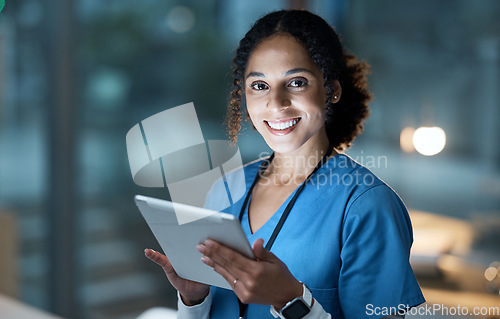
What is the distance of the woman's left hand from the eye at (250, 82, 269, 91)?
0.28 meters

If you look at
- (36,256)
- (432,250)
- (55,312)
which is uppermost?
(432,250)

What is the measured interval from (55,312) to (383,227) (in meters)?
2.50

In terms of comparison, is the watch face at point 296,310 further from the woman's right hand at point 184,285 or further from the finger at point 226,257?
the woman's right hand at point 184,285

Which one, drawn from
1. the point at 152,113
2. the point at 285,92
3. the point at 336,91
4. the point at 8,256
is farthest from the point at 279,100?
the point at 8,256

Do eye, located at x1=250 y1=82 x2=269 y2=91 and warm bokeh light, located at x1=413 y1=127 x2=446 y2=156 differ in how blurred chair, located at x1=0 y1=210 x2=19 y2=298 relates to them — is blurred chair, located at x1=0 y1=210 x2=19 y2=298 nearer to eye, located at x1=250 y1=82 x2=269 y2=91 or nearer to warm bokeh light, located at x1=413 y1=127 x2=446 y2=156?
warm bokeh light, located at x1=413 y1=127 x2=446 y2=156

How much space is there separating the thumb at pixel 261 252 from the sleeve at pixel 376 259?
164mm

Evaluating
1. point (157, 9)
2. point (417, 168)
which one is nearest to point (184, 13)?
point (157, 9)

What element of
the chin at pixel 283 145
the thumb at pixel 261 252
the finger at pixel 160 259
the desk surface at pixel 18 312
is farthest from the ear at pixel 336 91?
the desk surface at pixel 18 312

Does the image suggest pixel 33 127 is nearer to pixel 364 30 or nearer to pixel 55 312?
pixel 55 312

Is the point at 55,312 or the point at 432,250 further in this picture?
the point at 55,312

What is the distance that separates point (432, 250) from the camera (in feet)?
8.34

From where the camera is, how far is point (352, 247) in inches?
36.7

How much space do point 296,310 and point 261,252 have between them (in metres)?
0.11

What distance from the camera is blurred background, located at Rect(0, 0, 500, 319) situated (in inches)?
97.2
